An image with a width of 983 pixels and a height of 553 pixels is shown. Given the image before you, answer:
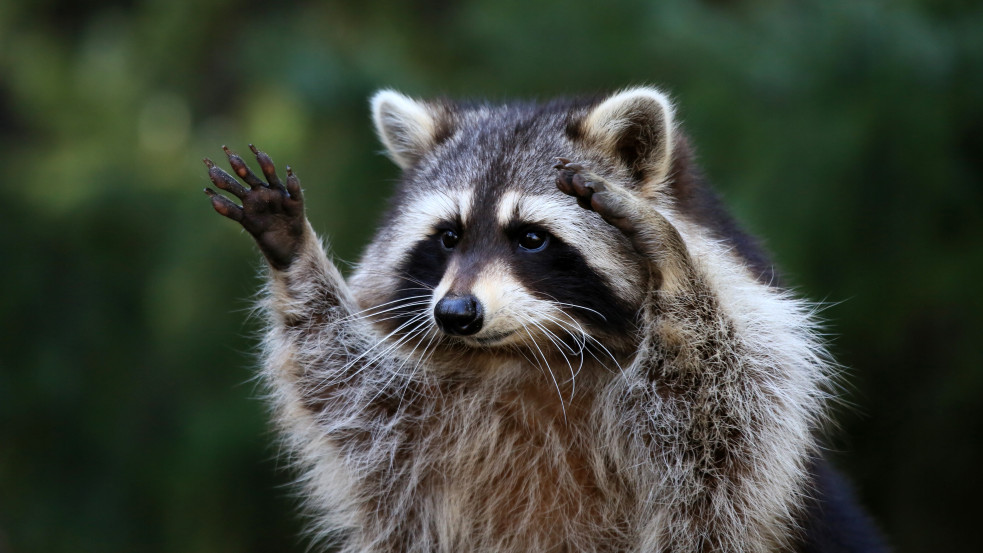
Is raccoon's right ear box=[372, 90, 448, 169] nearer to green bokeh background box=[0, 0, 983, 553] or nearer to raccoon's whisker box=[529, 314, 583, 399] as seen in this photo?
raccoon's whisker box=[529, 314, 583, 399]

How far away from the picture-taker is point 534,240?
3.47m

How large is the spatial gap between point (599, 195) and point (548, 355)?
26.0 inches

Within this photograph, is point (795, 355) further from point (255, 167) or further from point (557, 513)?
point (255, 167)

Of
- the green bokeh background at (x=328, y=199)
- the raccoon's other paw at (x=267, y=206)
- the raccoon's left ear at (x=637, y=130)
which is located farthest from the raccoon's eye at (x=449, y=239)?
the green bokeh background at (x=328, y=199)

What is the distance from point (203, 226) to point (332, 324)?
3704 mm

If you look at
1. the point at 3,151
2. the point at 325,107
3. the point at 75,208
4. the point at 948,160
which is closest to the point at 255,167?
the point at 325,107

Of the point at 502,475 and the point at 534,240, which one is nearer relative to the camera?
the point at 534,240

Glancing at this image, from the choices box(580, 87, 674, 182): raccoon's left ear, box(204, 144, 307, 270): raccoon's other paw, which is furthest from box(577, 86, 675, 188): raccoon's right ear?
box(204, 144, 307, 270): raccoon's other paw

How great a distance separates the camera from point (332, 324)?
3.82 meters

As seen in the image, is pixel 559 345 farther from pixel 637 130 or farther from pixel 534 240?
pixel 637 130

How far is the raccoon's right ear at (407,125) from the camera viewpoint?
4090 mm

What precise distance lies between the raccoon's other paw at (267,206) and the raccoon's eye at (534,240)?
31.0 inches

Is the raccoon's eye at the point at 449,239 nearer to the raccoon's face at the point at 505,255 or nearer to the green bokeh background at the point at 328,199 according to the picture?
the raccoon's face at the point at 505,255

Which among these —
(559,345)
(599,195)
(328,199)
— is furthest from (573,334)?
(328,199)
